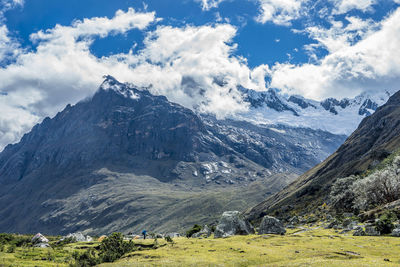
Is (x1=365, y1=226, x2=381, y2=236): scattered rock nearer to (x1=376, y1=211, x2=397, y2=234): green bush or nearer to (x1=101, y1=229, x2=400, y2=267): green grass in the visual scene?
(x1=376, y1=211, x2=397, y2=234): green bush

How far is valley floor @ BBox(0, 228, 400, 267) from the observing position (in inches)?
1719

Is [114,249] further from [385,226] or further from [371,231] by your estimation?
[385,226]

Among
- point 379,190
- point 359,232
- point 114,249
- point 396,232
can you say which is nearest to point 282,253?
point 396,232

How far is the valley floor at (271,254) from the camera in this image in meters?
43.7

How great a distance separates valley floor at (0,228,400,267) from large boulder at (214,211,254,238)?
45.4 feet

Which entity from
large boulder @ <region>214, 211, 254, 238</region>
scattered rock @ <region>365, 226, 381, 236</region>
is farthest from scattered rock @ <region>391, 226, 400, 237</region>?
large boulder @ <region>214, 211, 254, 238</region>

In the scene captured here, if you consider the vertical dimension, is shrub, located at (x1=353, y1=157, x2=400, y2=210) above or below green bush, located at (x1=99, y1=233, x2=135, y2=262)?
above

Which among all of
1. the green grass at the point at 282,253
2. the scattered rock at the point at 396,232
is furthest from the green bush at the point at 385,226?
the green grass at the point at 282,253

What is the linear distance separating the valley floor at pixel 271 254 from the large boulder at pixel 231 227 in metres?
13.8

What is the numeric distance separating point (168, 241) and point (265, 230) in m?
23.2

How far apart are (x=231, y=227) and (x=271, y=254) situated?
31.4 m

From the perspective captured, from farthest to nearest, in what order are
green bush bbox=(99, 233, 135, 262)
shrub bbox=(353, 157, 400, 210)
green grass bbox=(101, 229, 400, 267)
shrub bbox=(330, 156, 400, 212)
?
shrub bbox=(330, 156, 400, 212)
shrub bbox=(353, 157, 400, 210)
green bush bbox=(99, 233, 135, 262)
green grass bbox=(101, 229, 400, 267)

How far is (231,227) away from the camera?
79312 millimetres

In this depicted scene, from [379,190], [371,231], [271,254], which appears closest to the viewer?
[271,254]
